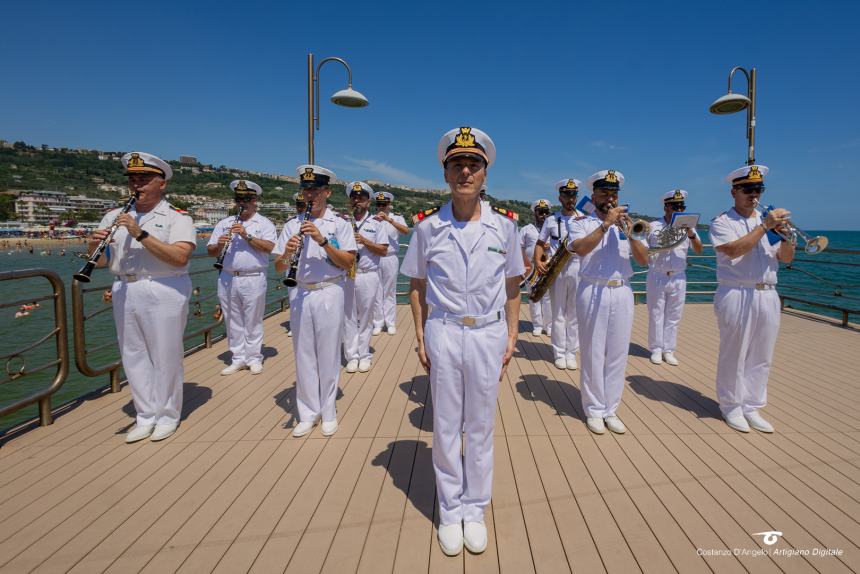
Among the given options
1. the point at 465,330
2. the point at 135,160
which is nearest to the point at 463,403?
the point at 465,330

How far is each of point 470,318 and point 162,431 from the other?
325cm

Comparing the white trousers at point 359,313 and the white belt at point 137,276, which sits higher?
the white belt at point 137,276

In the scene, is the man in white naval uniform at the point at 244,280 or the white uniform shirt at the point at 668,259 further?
the white uniform shirt at the point at 668,259

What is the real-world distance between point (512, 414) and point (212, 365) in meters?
4.40

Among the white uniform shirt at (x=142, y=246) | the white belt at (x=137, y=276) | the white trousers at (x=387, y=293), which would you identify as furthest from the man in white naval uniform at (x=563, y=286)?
the white belt at (x=137, y=276)

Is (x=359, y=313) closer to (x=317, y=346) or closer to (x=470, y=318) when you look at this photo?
(x=317, y=346)

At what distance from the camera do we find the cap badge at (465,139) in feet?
7.48

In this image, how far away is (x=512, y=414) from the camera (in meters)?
4.25

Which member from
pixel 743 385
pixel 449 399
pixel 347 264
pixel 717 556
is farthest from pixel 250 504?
pixel 743 385

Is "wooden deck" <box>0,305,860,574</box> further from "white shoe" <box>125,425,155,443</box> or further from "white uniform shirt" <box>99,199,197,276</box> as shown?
"white uniform shirt" <box>99,199,197,276</box>

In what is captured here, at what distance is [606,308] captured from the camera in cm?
384

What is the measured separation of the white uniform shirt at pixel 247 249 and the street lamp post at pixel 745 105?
7.05 m

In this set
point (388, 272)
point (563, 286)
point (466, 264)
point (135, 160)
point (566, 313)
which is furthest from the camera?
point (388, 272)

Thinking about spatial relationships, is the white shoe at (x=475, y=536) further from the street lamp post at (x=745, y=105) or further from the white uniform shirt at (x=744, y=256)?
the street lamp post at (x=745, y=105)
